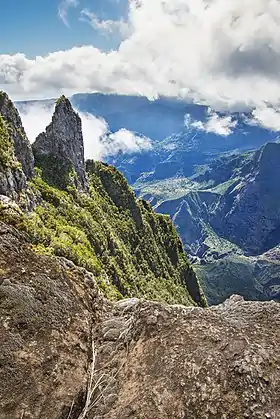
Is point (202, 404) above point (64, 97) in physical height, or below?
below

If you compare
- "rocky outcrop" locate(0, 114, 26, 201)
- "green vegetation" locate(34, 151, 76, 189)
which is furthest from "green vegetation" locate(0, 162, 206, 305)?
"rocky outcrop" locate(0, 114, 26, 201)

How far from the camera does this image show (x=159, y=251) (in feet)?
619

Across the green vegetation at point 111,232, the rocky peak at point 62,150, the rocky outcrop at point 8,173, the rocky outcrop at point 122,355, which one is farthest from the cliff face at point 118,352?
the rocky peak at point 62,150

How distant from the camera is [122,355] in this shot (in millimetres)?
15102

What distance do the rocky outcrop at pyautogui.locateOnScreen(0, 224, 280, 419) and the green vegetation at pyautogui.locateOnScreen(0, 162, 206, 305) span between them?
30.5 m

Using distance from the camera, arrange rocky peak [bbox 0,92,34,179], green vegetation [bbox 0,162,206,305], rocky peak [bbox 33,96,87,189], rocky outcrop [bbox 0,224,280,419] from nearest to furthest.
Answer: rocky outcrop [bbox 0,224,280,419] < green vegetation [bbox 0,162,206,305] < rocky peak [bbox 0,92,34,179] < rocky peak [bbox 33,96,87,189]

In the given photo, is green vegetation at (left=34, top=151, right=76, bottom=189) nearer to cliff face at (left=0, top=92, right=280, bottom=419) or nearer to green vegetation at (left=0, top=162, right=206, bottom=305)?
green vegetation at (left=0, top=162, right=206, bottom=305)

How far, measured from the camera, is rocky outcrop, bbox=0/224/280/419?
12562mm

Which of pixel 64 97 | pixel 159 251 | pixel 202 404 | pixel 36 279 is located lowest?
pixel 159 251

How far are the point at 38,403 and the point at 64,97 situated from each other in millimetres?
132701

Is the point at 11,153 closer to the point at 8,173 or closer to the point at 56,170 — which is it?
the point at 8,173

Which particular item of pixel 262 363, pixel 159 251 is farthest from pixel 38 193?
pixel 159 251

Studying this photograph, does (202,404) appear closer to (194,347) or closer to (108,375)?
(194,347)

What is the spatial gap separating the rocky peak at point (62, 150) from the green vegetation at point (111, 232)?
4.57 meters
